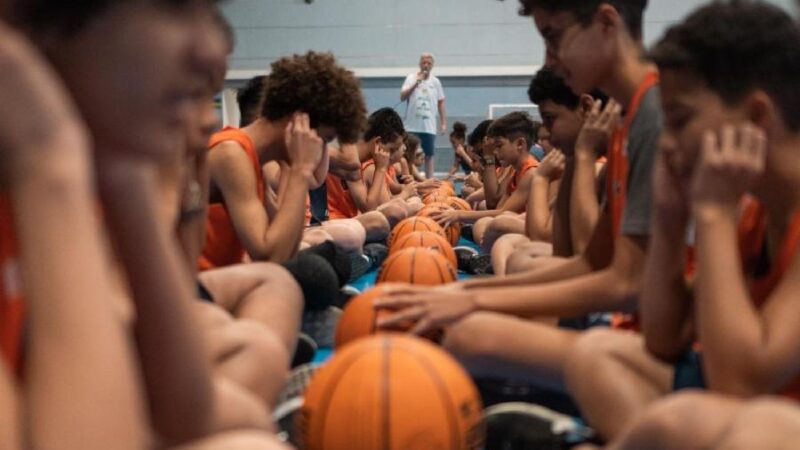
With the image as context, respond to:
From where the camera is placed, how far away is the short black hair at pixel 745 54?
145 cm

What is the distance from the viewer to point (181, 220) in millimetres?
2223

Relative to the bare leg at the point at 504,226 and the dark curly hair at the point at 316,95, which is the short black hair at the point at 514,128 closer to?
the bare leg at the point at 504,226

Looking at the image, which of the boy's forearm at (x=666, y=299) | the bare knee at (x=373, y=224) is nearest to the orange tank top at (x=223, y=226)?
the boy's forearm at (x=666, y=299)

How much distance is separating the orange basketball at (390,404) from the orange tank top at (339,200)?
4492mm

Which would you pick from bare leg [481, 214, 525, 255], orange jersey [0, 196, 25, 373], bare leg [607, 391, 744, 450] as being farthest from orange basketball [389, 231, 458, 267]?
A: orange jersey [0, 196, 25, 373]

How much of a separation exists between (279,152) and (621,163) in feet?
4.64

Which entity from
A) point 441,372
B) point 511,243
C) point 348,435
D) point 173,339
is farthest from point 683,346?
point 511,243

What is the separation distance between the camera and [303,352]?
2.65m

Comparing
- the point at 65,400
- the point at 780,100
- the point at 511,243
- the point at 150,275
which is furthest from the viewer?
the point at 511,243

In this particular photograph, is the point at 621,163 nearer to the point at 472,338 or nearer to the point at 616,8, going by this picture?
the point at 616,8

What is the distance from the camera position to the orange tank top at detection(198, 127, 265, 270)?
9.59 feet

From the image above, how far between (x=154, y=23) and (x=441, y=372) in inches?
41.1

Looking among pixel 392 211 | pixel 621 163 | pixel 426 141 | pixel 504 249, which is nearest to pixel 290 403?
pixel 621 163

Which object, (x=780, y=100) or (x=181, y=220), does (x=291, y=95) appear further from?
(x=780, y=100)
